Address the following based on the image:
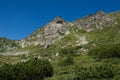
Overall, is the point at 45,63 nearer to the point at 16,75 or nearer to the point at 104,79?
the point at 16,75

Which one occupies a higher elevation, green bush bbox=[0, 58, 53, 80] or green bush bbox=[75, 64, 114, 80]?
green bush bbox=[0, 58, 53, 80]

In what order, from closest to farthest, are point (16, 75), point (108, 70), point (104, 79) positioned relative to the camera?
point (104, 79)
point (108, 70)
point (16, 75)

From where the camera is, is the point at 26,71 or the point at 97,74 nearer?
the point at 97,74

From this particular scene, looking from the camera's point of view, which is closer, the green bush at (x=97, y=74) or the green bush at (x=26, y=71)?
the green bush at (x=97, y=74)

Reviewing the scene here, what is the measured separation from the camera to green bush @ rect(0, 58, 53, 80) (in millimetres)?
93125

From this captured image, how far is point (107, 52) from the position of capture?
157 metres

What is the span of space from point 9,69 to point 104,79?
36.5 m

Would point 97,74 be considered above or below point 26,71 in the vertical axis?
below

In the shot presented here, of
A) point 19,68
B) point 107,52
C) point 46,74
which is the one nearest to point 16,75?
point 19,68

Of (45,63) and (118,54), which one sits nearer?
(45,63)

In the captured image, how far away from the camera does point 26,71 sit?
94312 mm

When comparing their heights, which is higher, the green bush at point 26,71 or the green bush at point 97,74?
the green bush at point 26,71

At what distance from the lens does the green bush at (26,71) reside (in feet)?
306

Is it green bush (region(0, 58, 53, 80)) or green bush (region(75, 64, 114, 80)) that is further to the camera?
green bush (region(0, 58, 53, 80))
